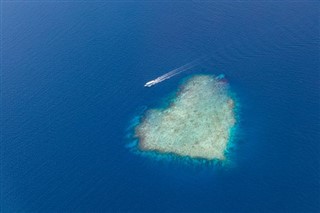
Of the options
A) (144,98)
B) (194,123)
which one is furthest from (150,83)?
(194,123)

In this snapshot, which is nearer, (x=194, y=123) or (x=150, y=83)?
(x=194, y=123)

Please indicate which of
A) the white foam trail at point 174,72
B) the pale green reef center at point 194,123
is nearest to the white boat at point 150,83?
the white foam trail at point 174,72

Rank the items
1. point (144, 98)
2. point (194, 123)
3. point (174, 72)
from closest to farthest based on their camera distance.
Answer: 1. point (194, 123)
2. point (144, 98)
3. point (174, 72)

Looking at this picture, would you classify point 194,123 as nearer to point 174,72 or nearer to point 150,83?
point 150,83

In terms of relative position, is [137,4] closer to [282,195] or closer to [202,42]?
[202,42]

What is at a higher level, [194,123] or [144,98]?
[144,98]

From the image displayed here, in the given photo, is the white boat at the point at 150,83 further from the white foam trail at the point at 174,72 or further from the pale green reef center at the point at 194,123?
the pale green reef center at the point at 194,123

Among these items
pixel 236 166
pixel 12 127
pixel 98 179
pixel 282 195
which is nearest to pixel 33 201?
pixel 98 179
